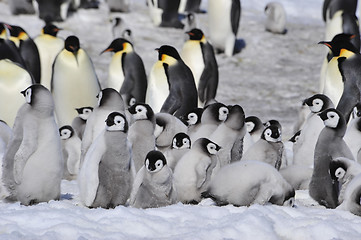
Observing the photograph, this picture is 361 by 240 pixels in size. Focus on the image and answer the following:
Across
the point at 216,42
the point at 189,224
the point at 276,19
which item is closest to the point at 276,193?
the point at 189,224

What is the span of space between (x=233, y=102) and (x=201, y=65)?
2.21m

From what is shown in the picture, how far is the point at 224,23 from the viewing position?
627 inches

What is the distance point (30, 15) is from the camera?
55.8ft

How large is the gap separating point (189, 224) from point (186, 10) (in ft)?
50.4

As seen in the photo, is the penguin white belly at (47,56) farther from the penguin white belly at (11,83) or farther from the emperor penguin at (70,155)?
the emperor penguin at (70,155)

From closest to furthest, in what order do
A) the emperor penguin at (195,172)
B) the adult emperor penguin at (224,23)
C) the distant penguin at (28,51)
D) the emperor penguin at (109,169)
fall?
the emperor penguin at (109,169) → the emperor penguin at (195,172) → the distant penguin at (28,51) → the adult emperor penguin at (224,23)

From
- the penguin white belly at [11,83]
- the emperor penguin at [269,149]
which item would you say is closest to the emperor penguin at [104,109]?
the emperor penguin at [269,149]

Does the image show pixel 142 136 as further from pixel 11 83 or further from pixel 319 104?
pixel 11 83

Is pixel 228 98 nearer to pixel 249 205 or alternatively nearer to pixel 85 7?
pixel 85 7

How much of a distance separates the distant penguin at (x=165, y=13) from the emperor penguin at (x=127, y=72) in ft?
21.4

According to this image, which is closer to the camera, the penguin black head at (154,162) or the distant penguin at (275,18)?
the penguin black head at (154,162)

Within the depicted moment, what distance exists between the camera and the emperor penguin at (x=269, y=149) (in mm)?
6098

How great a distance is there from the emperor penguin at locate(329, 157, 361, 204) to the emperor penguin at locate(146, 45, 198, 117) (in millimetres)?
3895

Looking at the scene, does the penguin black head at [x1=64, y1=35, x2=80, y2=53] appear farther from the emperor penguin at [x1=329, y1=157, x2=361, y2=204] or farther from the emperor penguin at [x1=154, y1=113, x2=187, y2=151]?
the emperor penguin at [x1=329, y1=157, x2=361, y2=204]
